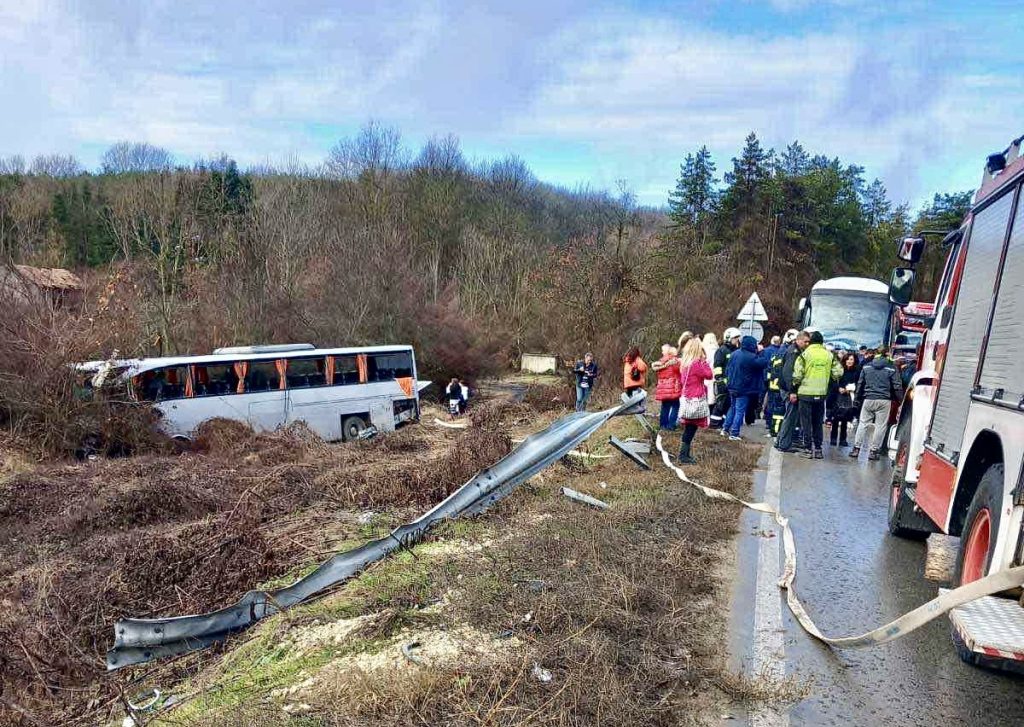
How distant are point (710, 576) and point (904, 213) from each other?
5445 centimetres

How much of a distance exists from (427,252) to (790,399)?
3845 cm

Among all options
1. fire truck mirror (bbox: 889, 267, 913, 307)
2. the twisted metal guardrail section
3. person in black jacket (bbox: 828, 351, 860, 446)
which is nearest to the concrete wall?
person in black jacket (bbox: 828, 351, 860, 446)

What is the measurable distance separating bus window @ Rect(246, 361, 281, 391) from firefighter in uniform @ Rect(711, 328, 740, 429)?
10769 millimetres

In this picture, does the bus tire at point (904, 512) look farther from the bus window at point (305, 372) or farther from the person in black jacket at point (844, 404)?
the bus window at point (305, 372)

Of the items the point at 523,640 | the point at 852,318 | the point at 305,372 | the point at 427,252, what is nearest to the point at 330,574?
the point at 523,640

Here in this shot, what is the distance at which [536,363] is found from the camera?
4188cm

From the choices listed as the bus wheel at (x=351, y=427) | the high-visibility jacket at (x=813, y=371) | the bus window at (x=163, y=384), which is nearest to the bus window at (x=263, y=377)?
the bus window at (x=163, y=384)

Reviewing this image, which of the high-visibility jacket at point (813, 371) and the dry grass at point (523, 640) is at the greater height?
the high-visibility jacket at point (813, 371)

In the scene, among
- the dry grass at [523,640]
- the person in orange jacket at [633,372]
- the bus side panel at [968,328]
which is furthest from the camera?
the person in orange jacket at [633,372]

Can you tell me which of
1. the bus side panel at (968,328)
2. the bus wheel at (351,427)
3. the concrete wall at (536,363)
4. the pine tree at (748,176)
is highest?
the pine tree at (748,176)

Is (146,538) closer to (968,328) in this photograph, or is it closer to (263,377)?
(968,328)

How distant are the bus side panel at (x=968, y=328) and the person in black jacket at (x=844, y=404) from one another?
20.7ft

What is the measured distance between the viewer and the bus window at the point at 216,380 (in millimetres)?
17172

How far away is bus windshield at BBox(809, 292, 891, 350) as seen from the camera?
923 inches
